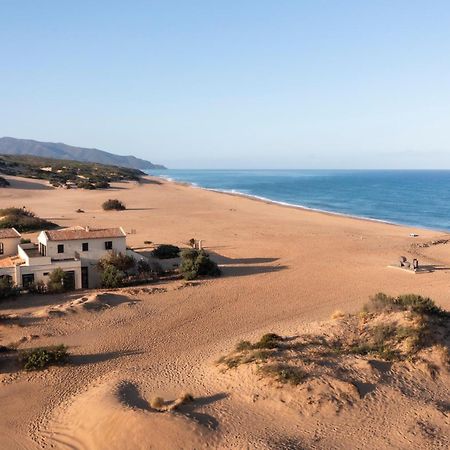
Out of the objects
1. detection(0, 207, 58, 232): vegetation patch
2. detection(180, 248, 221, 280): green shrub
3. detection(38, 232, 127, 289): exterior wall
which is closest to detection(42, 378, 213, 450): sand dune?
detection(38, 232, 127, 289): exterior wall

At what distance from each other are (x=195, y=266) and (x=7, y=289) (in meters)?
9.27

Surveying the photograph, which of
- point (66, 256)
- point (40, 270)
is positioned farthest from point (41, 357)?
point (66, 256)

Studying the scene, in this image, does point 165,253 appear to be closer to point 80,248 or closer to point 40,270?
point 80,248

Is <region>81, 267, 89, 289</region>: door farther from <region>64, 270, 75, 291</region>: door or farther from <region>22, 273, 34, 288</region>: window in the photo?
<region>22, 273, 34, 288</region>: window

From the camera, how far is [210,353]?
17.4 meters

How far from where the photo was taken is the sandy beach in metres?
12.0

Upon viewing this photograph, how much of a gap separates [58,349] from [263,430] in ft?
26.0

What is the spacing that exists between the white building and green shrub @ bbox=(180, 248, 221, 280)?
129 inches

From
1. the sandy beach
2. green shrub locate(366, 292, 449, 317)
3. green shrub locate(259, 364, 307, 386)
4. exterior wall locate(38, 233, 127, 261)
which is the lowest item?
the sandy beach

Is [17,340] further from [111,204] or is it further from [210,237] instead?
[111,204]

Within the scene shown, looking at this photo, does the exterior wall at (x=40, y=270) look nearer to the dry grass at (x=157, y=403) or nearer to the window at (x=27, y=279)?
the window at (x=27, y=279)

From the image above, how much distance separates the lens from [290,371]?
46.2ft

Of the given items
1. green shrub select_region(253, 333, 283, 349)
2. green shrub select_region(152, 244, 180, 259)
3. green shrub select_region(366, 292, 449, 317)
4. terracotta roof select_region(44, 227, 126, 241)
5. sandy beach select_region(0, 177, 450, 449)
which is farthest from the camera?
green shrub select_region(152, 244, 180, 259)

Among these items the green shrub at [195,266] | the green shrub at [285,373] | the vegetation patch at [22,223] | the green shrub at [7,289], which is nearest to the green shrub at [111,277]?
the green shrub at [195,266]
